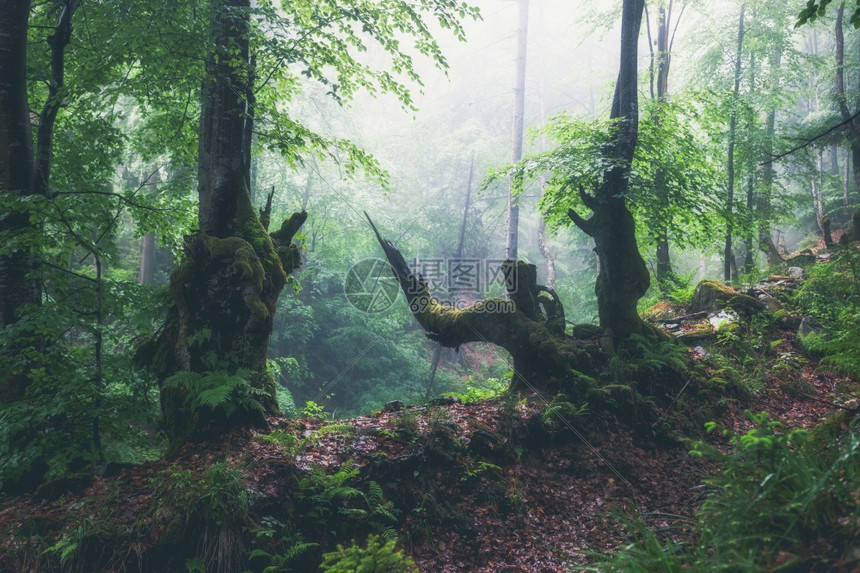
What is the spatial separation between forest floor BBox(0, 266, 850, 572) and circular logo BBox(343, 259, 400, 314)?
11054 millimetres

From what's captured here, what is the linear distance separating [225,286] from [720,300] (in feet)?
30.0

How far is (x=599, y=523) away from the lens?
4.77 meters

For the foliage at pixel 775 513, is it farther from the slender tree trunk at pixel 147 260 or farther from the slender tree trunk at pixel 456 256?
the slender tree trunk at pixel 147 260

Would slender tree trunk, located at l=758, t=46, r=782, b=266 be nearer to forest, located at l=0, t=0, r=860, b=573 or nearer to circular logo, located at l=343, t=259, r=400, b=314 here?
forest, located at l=0, t=0, r=860, b=573

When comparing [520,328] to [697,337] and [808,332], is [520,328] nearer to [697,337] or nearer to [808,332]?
[697,337]

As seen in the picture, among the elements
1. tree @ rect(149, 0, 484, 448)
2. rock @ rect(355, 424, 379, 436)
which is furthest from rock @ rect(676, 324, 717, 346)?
tree @ rect(149, 0, 484, 448)

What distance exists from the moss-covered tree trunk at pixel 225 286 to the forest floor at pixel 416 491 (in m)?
0.49

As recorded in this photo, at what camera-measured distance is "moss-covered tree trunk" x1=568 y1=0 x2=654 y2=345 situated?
7461 mm

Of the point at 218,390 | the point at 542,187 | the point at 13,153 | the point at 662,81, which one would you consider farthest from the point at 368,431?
the point at 542,187

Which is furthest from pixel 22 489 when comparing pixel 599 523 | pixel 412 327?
pixel 412 327

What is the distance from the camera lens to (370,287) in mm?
18031

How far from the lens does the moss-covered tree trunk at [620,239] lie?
24.5 feet

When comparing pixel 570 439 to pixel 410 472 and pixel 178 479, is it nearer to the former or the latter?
pixel 410 472

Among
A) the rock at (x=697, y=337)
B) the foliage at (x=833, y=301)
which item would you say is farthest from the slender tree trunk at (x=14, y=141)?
the rock at (x=697, y=337)
